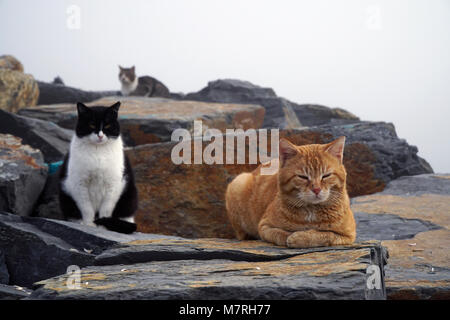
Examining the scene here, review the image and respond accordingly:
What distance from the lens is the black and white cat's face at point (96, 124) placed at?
601cm

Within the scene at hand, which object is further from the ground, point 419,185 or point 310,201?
point 419,185

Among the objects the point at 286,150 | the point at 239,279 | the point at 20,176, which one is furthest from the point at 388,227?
the point at 20,176

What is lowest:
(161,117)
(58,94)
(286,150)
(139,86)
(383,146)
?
(286,150)

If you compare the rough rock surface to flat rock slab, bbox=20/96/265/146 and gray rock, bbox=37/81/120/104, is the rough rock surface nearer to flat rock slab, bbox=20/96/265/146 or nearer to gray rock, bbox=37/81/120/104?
flat rock slab, bbox=20/96/265/146

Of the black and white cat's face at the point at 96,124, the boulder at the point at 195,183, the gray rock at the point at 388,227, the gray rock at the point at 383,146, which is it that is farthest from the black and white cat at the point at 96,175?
the gray rock at the point at 383,146

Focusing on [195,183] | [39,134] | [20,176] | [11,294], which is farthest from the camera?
[39,134]

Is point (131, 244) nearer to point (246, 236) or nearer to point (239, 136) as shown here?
point (246, 236)

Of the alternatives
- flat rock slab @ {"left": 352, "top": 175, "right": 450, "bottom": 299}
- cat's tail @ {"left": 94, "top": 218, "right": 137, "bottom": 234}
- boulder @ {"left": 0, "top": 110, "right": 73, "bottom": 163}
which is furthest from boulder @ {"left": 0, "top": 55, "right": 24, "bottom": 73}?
flat rock slab @ {"left": 352, "top": 175, "right": 450, "bottom": 299}

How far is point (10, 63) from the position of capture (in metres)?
14.7

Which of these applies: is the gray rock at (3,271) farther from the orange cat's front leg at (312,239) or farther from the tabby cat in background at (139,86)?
the tabby cat in background at (139,86)

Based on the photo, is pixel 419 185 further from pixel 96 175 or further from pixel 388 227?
pixel 96 175

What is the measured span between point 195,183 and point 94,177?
1761 millimetres
